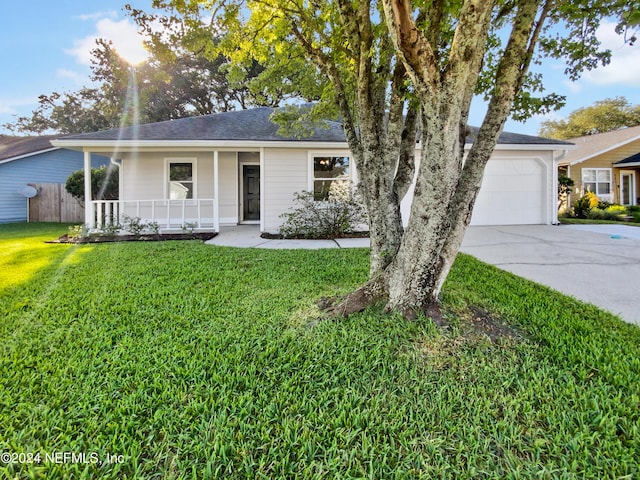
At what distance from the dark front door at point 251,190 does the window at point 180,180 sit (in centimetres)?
183

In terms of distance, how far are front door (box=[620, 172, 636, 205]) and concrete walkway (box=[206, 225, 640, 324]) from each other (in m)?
10.9

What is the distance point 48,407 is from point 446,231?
2924 millimetres

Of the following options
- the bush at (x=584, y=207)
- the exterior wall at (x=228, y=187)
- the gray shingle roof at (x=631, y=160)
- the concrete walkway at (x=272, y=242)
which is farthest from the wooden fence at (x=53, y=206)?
the gray shingle roof at (x=631, y=160)

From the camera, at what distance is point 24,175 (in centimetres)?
1570

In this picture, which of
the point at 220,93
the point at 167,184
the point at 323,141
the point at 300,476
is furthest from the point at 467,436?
the point at 220,93

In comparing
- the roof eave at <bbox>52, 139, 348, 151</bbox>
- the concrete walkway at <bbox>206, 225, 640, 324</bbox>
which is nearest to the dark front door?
the concrete walkway at <bbox>206, 225, 640, 324</bbox>

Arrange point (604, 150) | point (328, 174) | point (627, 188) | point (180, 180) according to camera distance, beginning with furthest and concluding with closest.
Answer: point (627, 188)
point (604, 150)
point (180, 180)
point (328, 174)

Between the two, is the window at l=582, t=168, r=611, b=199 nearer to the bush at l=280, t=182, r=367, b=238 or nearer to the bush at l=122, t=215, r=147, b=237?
the bush at l=280, t=182, r=367, b=238

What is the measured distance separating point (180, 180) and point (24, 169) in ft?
34.7

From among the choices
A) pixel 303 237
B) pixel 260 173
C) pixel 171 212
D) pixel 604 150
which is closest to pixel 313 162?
pixel 260 173

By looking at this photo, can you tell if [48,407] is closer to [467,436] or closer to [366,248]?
[467,436]

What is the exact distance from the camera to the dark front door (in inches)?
472

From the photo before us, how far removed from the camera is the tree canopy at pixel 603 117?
28.1 m

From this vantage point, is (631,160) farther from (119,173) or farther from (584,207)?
(119,173)
